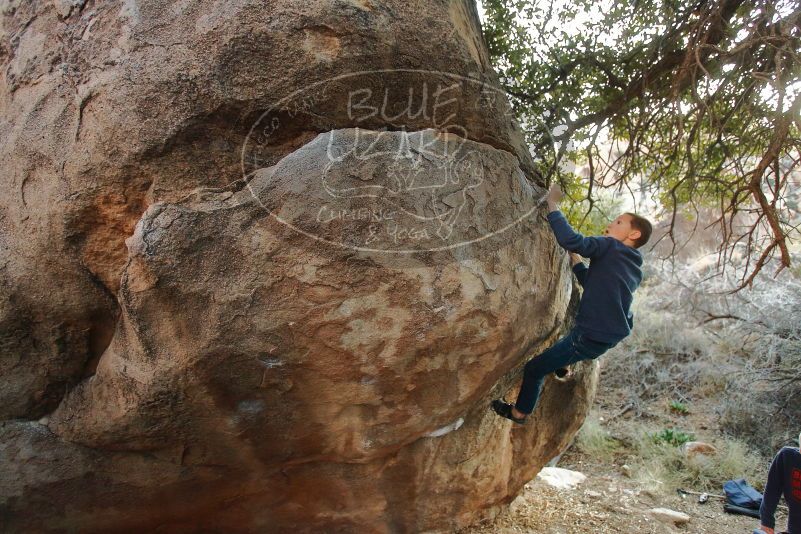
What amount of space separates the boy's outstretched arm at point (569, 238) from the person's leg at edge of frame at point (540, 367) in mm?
379

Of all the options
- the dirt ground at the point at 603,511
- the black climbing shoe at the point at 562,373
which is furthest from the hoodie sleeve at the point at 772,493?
the black climbing shoe at the point at 562,373

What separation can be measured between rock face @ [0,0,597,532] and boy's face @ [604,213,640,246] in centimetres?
39

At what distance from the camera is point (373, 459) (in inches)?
109

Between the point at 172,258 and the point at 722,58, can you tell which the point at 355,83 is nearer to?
→ the point at 172,258

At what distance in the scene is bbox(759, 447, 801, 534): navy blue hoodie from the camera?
9.87 feet

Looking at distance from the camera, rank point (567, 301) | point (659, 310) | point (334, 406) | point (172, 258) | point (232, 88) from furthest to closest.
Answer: point (659, 310) → point (567, 301) → point (334, 406) → point (232, 88) → point (172, 258)

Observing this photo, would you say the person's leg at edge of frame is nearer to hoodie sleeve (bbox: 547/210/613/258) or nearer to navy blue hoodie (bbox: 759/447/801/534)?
hoodie sleeve (bbox: 547/210/613/258)

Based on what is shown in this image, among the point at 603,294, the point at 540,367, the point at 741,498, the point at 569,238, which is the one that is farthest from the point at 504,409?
the point at 741,498

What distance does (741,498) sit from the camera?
422 centimetres

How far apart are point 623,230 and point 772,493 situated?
1536mm

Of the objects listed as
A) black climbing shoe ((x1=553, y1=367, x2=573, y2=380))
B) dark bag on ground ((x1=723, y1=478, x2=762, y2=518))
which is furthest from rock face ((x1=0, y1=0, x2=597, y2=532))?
dark bag on ground ((x1=723, y1=478, x2=762, y2=518))

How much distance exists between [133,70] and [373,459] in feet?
6.14

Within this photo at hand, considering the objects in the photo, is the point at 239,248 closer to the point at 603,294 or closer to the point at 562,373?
the point at 603,294

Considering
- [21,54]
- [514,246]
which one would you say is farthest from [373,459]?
[21,54]
